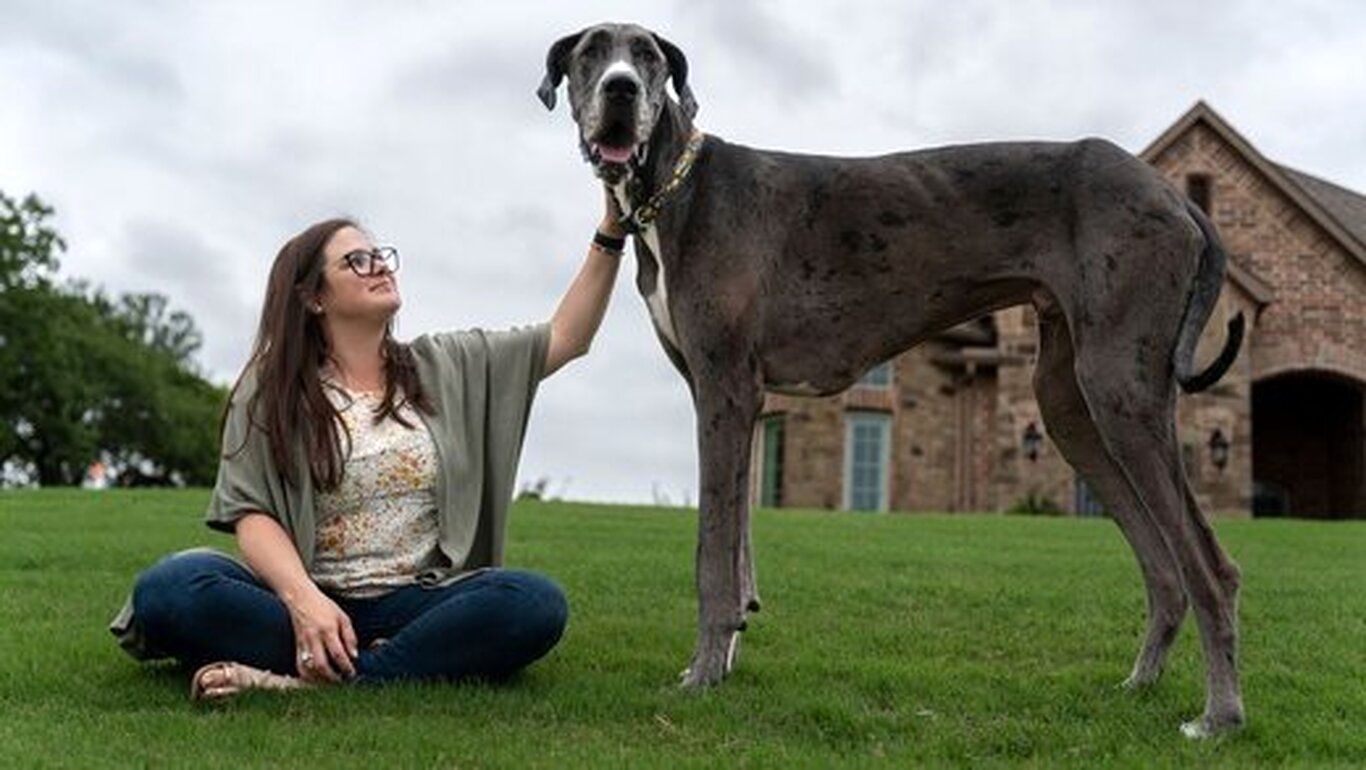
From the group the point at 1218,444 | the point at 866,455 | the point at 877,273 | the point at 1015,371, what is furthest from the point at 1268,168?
the point at 877,273

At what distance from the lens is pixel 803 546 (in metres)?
12.0

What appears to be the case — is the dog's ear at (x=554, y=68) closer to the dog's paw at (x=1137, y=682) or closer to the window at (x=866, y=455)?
the dog's paw at (x=1137, y=682)

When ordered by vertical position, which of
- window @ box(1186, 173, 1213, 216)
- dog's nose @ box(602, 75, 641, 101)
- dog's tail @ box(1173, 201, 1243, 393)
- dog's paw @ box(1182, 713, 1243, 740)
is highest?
window @ box(1186, 173, 1213, 216)

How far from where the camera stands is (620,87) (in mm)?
4934

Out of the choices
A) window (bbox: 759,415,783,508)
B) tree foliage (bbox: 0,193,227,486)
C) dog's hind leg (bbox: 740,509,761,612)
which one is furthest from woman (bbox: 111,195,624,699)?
tree foliage (bbox: 0,193,227,486)

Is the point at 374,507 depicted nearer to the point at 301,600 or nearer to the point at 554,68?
the point at 301,600

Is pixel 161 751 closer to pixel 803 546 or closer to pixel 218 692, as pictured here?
pixel 218 692

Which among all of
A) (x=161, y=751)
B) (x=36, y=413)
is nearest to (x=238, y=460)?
(x=161, y=751)

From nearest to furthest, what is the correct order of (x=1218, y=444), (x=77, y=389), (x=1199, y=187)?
(x=1218, y=444), (x=1199, y=187), (x=77, y=389)

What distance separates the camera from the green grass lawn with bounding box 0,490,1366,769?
430 centimetres

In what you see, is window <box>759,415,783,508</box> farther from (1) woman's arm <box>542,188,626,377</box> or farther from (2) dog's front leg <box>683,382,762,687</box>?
(2) dog's front leg <box>683,382,762,687</box>

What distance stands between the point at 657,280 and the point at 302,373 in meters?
1.28

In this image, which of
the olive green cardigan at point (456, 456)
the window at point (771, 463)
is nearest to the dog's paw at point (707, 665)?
the olive green cardigan at point (456, 456)

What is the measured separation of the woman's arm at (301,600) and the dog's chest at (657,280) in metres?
1.49
